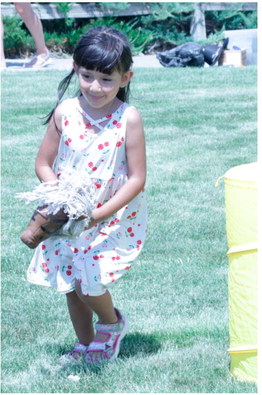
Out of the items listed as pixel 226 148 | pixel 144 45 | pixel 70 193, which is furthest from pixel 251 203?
pixel 144 45

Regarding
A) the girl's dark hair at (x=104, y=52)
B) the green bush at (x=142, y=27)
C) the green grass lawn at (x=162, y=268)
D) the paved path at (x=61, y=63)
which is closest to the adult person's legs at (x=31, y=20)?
the paved path at (x=61, y=63)

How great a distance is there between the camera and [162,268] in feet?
16.4

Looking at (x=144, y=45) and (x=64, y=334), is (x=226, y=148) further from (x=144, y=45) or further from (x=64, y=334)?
(x=144, y=45)

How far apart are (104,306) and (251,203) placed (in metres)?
0.77

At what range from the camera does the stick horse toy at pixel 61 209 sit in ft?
10.8

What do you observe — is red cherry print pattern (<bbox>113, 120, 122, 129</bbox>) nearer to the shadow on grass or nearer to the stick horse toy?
the stick horse toy

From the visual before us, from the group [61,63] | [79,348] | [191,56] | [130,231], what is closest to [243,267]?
[130,231]

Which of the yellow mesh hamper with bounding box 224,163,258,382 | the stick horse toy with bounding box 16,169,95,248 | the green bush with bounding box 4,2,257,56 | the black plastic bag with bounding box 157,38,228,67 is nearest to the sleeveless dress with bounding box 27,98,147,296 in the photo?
the stick horse toy with bounding box 16,169,95,248

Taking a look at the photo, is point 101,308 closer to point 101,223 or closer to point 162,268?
point 101,223

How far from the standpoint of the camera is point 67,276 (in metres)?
3.60

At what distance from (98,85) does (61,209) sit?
503mm

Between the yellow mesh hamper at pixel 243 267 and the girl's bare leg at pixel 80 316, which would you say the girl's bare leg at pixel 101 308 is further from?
the yellow mesh hamper at pixel 243 267

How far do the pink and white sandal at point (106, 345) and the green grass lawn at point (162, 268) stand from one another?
0.18 ft

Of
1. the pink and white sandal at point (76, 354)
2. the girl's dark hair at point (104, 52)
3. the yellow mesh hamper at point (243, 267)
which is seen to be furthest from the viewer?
the pink and white sandal at point (76, 354)
